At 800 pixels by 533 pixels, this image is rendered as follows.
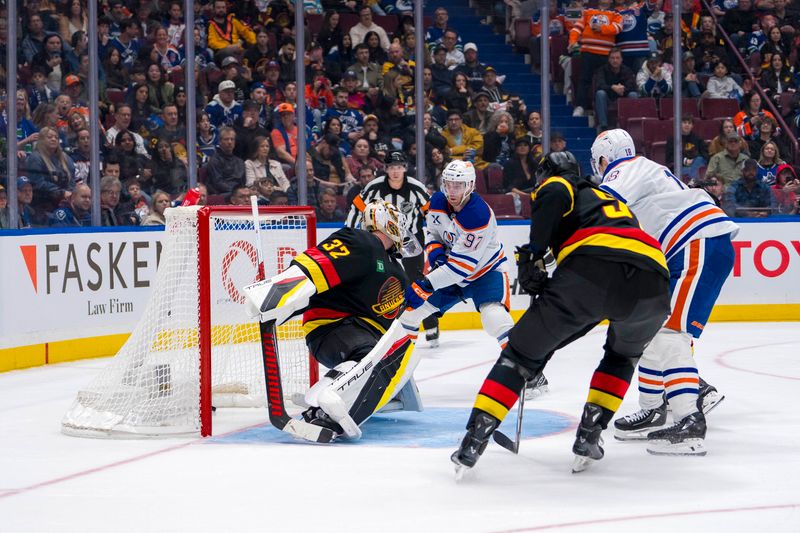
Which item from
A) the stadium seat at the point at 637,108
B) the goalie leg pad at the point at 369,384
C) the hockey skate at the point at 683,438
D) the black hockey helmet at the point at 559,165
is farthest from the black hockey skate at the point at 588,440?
the stadium seat at the point at 637,108

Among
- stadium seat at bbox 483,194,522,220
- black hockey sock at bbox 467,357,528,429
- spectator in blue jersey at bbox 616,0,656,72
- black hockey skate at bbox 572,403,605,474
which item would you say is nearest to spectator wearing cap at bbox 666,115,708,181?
spectator in blue jersey at bbox 616,0,656,72

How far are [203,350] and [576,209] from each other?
1615mm

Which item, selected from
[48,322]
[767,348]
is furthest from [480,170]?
[48,322]

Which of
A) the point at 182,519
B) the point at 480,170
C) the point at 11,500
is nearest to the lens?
the point at 182,519

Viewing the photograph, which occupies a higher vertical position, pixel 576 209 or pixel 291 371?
pixel 576 209

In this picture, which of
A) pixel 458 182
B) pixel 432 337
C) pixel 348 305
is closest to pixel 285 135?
pixel 432 337

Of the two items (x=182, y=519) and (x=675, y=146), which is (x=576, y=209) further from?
(x=675, y=146)

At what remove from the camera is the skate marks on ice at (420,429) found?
4.38 metres

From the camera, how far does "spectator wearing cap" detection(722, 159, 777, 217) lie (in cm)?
902

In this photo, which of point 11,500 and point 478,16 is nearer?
point 11,500

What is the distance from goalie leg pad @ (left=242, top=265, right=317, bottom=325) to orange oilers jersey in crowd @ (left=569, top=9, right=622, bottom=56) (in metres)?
5.52

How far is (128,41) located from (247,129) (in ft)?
3.32

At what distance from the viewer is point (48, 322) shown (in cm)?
684

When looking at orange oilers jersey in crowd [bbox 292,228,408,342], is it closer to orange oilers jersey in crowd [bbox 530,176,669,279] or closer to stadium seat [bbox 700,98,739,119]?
orange oilers jersey in crowd [bbox 530,176,669,279]
